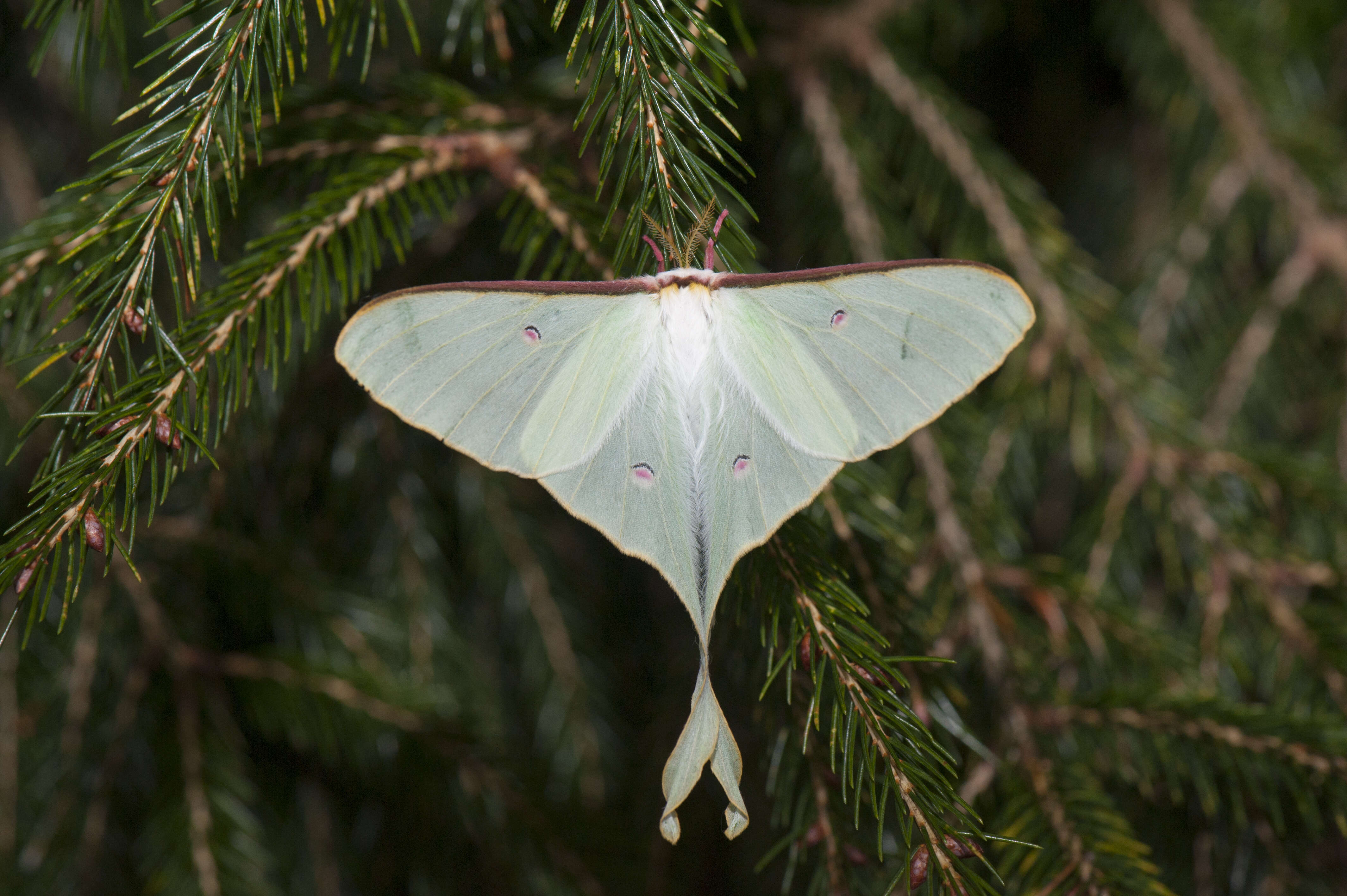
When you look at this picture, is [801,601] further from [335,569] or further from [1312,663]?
[335,569]

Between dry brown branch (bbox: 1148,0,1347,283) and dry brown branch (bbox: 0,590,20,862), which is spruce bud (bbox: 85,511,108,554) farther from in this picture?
dry brown branch (bbox: 1148,0,1347,283)

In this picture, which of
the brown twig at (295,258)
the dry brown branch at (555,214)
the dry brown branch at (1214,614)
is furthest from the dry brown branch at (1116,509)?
the brown twig at (295,258)

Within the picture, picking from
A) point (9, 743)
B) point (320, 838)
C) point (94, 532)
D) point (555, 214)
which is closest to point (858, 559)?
point (555, 214)

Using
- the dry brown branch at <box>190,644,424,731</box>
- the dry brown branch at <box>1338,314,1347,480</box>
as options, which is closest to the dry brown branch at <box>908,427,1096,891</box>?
the dry brown branch at <box>1338,314,1347,480</box>

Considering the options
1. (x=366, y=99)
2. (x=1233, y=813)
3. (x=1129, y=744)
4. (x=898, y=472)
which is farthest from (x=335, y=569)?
(x=1233, y=813)

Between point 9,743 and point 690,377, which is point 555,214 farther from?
point 9,743

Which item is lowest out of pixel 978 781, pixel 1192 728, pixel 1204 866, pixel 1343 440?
pixel 1204 866

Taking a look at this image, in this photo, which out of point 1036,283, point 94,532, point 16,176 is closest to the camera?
point 94,532
